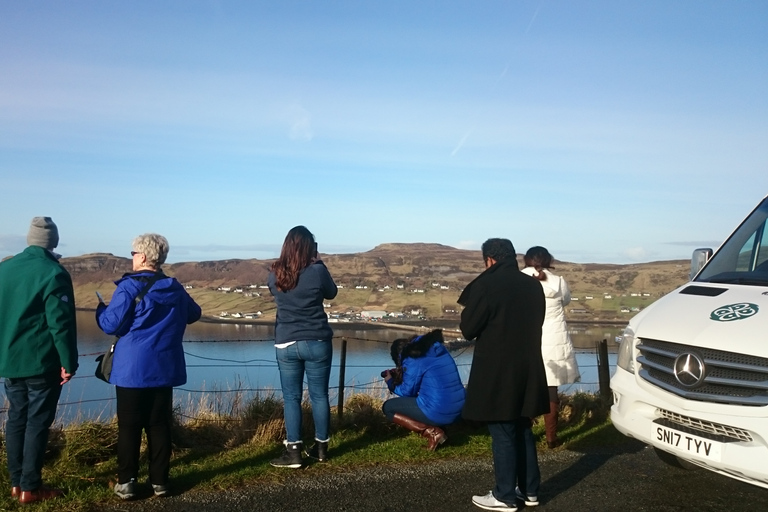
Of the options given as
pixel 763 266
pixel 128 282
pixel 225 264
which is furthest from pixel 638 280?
pixel 128 282

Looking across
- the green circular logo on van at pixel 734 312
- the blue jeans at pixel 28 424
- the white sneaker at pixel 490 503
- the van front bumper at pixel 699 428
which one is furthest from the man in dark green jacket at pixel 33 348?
the green circular logo on van at pixel 734 312

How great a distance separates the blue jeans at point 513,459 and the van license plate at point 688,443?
0.88 meters

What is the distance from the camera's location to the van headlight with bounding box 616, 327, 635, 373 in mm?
5630

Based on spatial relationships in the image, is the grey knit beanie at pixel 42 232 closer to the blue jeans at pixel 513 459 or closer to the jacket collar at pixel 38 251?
the jacket collar at pixel 38 251

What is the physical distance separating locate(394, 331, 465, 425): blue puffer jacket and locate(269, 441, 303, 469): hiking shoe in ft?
3.95

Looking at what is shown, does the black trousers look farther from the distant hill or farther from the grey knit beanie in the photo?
the distant hill

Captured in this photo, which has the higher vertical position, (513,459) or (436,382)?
(436,382)

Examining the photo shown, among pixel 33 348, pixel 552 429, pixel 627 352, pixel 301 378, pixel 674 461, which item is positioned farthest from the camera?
pixel 552 429

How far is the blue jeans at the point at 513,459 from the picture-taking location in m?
5.24

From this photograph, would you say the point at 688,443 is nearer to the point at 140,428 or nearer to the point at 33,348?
the point at 140,428

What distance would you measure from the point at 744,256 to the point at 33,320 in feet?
18.0

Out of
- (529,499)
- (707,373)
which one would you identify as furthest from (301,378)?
(707,373)

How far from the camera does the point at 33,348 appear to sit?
5105 mm

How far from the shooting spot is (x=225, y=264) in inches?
1040
